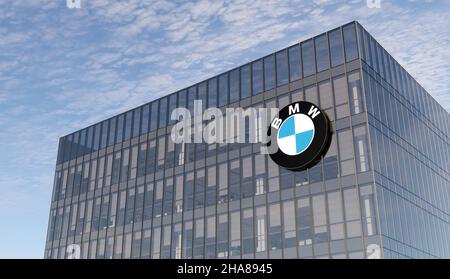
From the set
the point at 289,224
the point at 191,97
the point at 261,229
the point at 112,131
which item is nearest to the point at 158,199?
the point at 191,97

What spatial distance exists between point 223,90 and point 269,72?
5.08 meters

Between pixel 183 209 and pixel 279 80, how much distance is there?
552 inches

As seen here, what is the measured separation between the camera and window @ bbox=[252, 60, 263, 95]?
146 feet

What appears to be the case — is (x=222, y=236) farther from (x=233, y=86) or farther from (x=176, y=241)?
(x=233, y=86)

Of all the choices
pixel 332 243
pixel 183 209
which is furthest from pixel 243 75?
pixel 332 243

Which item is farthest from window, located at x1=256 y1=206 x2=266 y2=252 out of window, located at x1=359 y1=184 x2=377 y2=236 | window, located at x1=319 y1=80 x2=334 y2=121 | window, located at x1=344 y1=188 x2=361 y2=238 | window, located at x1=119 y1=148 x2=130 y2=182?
window, located at x1=119 y1=148 x2=130 y2=182

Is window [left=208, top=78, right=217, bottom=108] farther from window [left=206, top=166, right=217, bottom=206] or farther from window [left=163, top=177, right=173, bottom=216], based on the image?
window [left=163, top=177, right=173, bottom=216]

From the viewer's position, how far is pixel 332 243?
35.2 meters

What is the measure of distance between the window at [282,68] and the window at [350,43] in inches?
220

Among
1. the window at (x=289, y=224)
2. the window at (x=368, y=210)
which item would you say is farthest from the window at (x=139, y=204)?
the window at (x=368, y=210)

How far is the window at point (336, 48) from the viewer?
130 feet

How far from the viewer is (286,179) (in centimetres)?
3950
